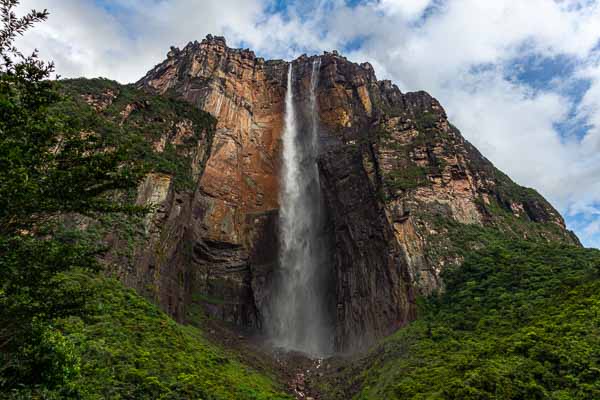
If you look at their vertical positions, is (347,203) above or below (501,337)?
above

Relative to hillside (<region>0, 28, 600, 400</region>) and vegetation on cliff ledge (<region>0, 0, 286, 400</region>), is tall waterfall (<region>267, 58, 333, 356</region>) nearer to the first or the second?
A: hillside (<region>0, 28, 600, 400</region>)

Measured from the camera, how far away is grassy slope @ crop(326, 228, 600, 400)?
523 inches

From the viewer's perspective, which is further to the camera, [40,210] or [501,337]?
[501,337]

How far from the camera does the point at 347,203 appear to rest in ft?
122

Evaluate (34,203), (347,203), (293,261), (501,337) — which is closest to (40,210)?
(34,203)

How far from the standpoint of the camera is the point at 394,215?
31969 mm

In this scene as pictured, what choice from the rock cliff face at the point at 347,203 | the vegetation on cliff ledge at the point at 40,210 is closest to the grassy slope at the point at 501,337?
the rock cliff face at the point at 347,203

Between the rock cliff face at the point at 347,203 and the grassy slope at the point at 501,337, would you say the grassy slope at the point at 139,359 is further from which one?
the grassy slope at the point at 501,337

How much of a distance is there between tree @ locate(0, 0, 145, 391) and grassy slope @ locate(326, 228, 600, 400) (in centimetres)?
1305

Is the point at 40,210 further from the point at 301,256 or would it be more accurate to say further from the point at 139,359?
the point at 301,256

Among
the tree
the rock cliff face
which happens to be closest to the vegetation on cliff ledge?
the tree

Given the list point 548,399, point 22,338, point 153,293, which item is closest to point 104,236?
point 153,293

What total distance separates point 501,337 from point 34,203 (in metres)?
19.3

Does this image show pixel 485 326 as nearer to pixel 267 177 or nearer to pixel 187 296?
pixel 187 296
